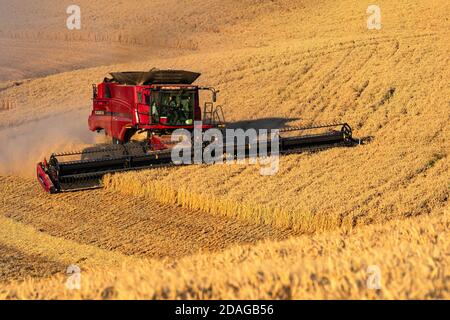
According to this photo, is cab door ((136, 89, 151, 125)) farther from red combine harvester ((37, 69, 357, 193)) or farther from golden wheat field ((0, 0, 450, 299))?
golden wheat field ((0, 0, 450, 299))

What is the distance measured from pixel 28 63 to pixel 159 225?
29.3 metres

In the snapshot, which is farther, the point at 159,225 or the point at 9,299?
the point at 159,225

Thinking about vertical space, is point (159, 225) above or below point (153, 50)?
below

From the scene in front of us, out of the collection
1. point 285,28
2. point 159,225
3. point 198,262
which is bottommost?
point 159,225

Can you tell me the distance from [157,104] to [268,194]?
15.8 ft

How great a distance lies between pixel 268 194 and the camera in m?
14.9

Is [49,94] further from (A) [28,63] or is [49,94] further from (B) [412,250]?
(B) [412,250]

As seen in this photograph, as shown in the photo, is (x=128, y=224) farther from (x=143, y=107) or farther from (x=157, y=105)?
(x=143, y=107)

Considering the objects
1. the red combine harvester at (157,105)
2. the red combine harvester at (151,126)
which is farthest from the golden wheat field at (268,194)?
the red combine harvester at (157,105)

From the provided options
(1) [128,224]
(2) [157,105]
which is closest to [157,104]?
(2) [157,105]

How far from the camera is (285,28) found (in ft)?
149

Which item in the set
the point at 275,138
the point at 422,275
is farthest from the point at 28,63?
the point at 422,275

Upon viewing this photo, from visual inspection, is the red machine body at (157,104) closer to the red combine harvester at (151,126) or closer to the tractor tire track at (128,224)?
the red combine harvester at (151,126)

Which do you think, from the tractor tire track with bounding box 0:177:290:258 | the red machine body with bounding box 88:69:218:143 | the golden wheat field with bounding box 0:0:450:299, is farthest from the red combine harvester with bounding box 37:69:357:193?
the tractor tire track with bounding box 0:177:290:258
